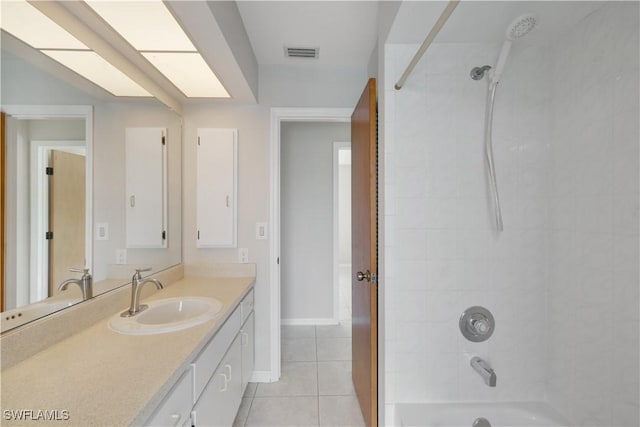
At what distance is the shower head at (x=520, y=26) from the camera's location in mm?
1013

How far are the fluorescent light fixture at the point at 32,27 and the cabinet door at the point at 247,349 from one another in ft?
5.44

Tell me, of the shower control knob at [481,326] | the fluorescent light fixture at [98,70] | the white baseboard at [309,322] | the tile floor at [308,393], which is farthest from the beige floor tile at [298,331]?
the fluorescent light fixture at [98,70]

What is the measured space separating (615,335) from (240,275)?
6.82ft

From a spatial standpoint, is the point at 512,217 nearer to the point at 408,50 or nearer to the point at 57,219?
the point at 408,50

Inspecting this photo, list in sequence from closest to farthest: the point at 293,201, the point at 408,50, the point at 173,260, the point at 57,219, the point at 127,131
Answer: the point at 57,219 < the point at 408,50 < the point at 127,131 < the point at 173,260 < the point at 293,201

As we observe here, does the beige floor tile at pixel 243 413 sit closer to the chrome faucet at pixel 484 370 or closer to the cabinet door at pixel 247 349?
the cabinet door at pixel 247 349

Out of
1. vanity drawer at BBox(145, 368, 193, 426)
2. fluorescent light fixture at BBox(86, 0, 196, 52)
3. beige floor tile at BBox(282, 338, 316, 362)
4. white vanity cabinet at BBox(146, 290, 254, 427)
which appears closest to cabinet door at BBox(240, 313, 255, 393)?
white vanity cabinet at BBox(146, 290, 254, 427)

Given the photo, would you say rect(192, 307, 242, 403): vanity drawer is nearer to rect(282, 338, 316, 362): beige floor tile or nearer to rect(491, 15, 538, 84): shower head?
rect(282, 338, 316, 362): beige floor tile

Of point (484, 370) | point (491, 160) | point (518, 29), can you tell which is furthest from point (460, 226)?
point (518, 29)

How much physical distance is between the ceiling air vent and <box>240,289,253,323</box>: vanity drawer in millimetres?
1769

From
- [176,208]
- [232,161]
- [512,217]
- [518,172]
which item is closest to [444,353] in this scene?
[512,217]

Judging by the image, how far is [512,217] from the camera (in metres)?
1.39

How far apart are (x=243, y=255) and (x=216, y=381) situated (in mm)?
960

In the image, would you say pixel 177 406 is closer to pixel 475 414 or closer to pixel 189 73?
pixel 475 414
